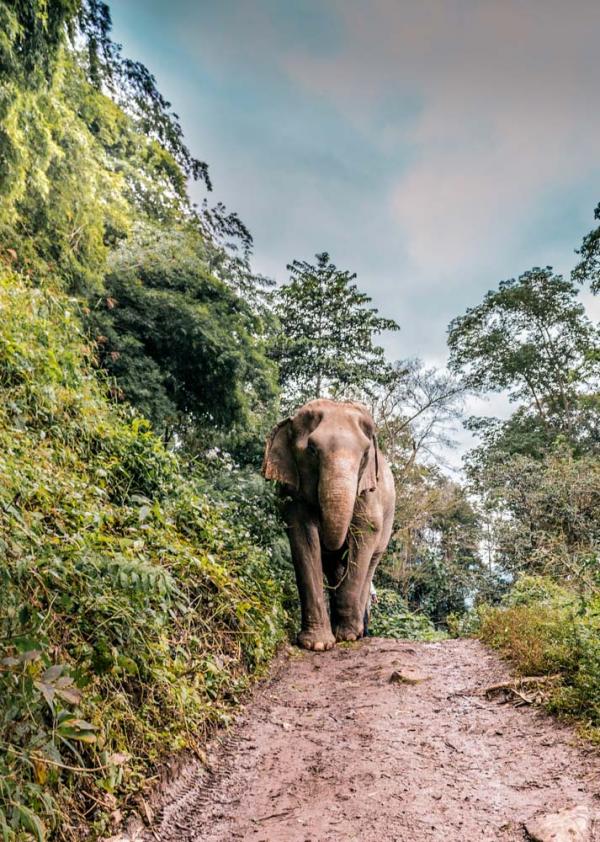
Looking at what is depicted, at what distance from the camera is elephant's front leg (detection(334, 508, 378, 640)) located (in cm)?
690

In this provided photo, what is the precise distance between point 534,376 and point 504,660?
17035mm

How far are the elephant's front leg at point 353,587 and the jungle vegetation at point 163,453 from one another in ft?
2.48

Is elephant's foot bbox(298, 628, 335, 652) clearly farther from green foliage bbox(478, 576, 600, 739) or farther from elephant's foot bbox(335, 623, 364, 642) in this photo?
green foliage bbox(478, 576, 600, 739)

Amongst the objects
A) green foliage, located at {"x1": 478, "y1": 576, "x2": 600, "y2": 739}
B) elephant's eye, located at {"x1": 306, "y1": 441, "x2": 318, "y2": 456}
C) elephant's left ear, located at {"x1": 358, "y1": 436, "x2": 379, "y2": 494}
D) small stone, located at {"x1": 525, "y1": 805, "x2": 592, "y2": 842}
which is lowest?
small stone, located at {"x1": 525, "y1": 805, "x2": 592, "y2": 842}

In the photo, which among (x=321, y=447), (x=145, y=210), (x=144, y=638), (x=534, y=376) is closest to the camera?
(x=144, y=638)

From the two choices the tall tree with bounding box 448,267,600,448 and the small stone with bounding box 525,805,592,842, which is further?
the tall tree with bounding box 448,267,600,448

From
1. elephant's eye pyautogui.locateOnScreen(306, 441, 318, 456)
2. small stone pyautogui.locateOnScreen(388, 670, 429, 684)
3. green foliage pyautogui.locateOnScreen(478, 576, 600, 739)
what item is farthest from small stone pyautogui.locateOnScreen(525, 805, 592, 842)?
elephant's eye pyautogui.locateOnScreen(306, 441, 318, 456)

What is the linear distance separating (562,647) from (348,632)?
3249mm

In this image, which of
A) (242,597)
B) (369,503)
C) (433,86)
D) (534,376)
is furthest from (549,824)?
(534,376)

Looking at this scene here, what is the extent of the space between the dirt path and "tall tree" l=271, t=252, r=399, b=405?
494 inches

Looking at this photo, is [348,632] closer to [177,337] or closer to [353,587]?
[353,587]

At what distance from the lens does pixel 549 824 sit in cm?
204

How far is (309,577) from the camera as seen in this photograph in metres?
6.44

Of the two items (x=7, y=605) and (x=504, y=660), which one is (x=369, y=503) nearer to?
(x=504, y=660)
